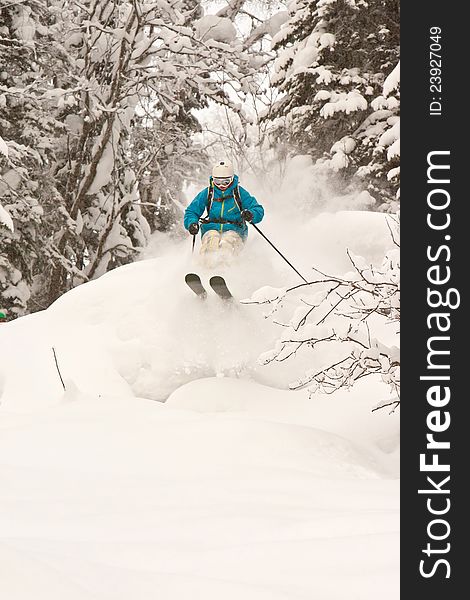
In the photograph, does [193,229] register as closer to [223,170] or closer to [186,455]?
[223,170]

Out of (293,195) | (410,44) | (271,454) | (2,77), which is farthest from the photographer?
(293,195)

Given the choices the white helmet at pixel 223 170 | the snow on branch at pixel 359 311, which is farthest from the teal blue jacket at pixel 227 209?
the snow on branch at pixel 359 311

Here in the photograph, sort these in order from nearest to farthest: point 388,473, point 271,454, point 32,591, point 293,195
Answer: point 32,591, point 271,454, point 388,473, point 293,195

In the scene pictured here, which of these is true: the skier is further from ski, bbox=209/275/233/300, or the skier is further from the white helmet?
ski, bbox=209/275/233/300

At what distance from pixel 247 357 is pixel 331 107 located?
22.3 feet

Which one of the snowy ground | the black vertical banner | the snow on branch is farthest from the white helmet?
the black vertical banner

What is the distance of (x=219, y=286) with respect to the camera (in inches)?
287

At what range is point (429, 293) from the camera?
1891 mm

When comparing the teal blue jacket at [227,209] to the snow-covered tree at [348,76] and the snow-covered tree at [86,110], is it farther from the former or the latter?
→ the snow-covered tree at [86,110]

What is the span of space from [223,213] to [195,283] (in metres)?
0.97

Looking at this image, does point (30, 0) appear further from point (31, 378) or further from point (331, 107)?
point (31, 378)

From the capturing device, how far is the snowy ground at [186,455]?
5.51 feet

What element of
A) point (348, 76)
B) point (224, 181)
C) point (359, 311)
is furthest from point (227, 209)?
point (348, 76)

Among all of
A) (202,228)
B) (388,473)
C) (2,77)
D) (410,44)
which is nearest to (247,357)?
(202,228)
